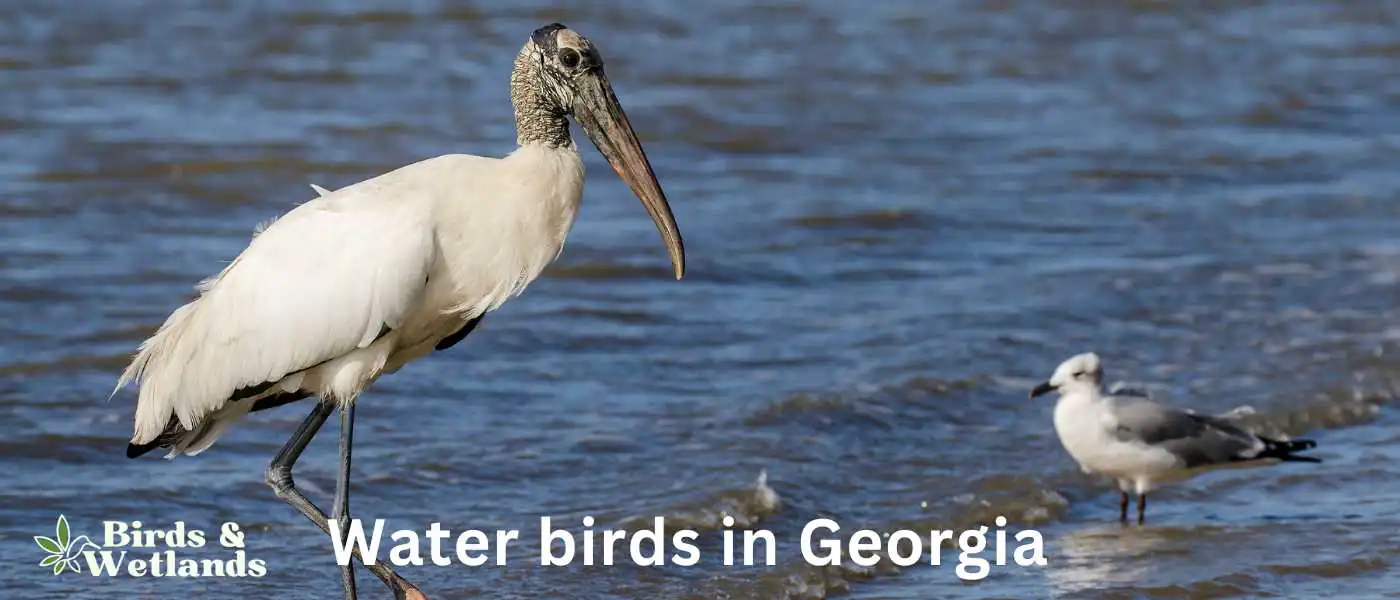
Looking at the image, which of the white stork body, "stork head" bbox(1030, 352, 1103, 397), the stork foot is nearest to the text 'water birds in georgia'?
"stork head" bbox(1030, 352, 1103, 397)

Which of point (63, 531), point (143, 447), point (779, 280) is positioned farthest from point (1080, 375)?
point (63, 531)

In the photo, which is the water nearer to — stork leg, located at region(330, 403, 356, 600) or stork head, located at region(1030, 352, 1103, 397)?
stork head, located at region(1030, 352, 1103, 397)

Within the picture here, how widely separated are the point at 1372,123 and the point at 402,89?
273 inches

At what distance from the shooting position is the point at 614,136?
5.93 meters

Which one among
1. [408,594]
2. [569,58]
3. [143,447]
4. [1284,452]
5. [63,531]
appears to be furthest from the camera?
[1284,452]

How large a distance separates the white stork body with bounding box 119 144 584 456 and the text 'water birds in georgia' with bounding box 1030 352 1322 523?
288cm

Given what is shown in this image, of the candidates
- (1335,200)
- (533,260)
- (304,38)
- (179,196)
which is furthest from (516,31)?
(533,260)

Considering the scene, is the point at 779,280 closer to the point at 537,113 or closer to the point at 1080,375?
the point at 1080,375

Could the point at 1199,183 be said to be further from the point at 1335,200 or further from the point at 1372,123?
the point at 1372,123

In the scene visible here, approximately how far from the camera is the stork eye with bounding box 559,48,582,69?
5.86 metres

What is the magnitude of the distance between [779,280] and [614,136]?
206 inches

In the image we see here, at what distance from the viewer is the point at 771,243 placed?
1171 centimetres

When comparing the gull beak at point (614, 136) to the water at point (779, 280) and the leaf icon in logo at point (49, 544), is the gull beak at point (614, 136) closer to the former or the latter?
the water at point (779, 280)

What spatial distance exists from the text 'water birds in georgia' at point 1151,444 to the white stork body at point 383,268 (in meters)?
2.88
